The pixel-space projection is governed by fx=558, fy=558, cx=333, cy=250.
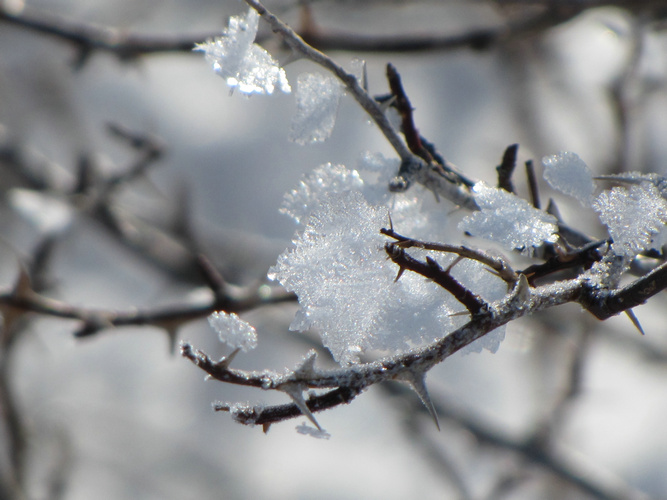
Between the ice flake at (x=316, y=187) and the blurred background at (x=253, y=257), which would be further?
the blurred background at (x=253, y=257)

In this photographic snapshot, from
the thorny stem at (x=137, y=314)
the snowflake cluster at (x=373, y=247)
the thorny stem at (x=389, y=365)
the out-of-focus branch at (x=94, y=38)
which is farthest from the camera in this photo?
the out-of-focus branch at (x=94, y=38)

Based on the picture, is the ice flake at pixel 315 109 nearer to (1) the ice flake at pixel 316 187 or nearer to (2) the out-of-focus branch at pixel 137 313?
(1) the ice flake at pixel 316 187

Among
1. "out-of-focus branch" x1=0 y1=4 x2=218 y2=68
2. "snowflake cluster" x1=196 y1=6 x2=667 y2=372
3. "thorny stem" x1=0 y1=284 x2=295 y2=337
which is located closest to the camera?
"snowflake cluster" x1=196 y1=6 x2=667 y2=372

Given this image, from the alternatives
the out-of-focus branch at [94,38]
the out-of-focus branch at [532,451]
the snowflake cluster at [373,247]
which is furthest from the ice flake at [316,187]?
the out-of-focus branch at [532,451]

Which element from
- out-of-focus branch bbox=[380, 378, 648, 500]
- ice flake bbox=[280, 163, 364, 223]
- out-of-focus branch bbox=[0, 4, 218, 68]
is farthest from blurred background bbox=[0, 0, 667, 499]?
ice flake bbox=[280, 163, 364, 223]

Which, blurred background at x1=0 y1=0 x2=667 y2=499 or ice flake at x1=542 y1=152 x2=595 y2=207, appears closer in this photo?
ice flake at x1=542 y1=152 x2=595 y2=207

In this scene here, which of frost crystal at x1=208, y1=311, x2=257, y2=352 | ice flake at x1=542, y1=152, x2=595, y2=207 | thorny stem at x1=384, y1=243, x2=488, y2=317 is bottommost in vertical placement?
frost crystal at x1=208, y1=311, x2=257, y2=352

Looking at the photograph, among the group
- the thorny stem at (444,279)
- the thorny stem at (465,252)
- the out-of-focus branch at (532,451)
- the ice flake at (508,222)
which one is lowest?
the thorny stem at (444,279)

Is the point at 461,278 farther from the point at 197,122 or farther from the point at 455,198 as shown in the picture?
the point at 197,122

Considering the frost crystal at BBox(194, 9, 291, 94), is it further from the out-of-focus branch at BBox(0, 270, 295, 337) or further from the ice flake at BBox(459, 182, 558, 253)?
the out-of-focus branch at BBox(0, 270, 295, 337)
